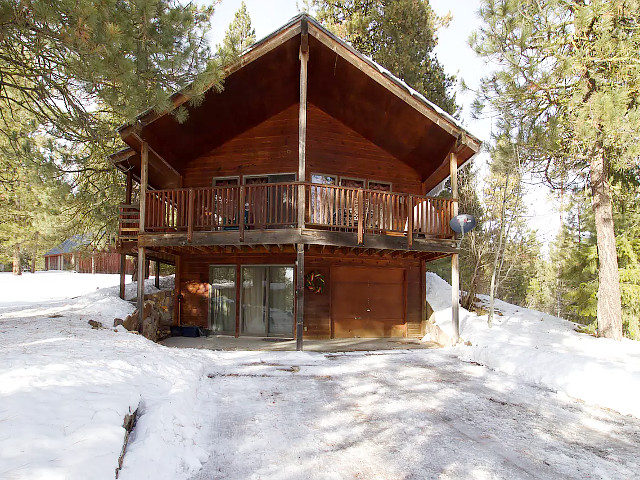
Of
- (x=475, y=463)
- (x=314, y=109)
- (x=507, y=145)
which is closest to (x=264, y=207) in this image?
(x=314, y=109)

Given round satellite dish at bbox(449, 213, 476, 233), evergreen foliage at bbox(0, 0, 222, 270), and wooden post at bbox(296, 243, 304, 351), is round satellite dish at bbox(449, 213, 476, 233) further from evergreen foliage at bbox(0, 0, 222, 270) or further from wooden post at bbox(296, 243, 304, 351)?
evergreen foliage at bbox(0, 0, 222, 270)

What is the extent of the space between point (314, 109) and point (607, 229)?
8.85m

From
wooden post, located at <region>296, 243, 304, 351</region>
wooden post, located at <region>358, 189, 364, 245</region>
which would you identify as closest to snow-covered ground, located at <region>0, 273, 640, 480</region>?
wooden post, located at <region>296, 243, 304, 351</region>

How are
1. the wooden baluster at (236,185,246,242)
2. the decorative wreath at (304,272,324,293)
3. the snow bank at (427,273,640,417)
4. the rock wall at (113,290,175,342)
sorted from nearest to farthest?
the snow bank at (427,273,640,417)
the wooden baluster at (236,185,246,242)
the rock wall at (113,290,175,342)
the decorative wreath at (304,272,324,293)

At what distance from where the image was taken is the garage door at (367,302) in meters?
11.2

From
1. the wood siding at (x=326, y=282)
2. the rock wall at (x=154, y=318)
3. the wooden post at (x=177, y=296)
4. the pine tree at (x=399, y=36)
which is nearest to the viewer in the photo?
the rock wall at (x=154, y=318)

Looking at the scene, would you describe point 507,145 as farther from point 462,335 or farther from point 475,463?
point 475,463

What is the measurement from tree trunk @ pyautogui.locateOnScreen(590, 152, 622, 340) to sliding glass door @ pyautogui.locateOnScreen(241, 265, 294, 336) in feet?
28.2

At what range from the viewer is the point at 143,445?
3121mm

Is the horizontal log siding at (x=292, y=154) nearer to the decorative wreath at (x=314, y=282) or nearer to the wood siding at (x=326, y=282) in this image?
the wood siding at (x=326, y=282)

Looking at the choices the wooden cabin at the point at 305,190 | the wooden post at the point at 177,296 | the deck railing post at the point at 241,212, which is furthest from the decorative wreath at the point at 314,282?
the wooden post at the point at 177,296

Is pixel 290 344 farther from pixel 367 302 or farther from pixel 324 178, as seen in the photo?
pixel 324 178

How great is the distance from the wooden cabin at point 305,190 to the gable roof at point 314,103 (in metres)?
0.04

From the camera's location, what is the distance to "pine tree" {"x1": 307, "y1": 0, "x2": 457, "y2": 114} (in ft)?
53.7
